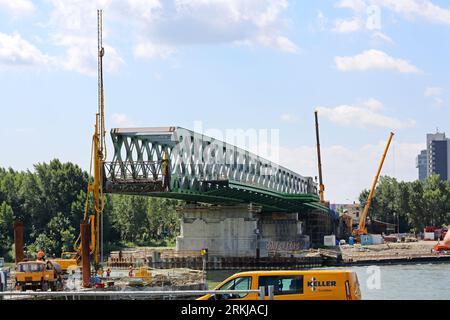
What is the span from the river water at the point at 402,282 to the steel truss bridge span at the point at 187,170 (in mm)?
11083

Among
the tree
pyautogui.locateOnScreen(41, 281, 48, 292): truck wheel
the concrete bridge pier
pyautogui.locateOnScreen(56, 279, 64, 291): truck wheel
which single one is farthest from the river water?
the tree

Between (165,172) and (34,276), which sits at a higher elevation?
(165,172)

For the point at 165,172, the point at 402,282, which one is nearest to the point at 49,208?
the point at 165,172

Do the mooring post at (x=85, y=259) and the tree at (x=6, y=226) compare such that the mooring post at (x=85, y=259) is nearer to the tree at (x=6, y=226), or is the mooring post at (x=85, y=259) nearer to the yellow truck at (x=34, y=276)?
the yellow truck at (x=34, y=276)

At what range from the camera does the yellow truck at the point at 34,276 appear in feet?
206

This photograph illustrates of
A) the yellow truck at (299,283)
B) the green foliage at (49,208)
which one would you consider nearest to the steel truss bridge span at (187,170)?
the green foliage at (49,208)

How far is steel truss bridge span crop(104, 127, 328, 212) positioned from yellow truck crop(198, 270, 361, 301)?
7024 cm

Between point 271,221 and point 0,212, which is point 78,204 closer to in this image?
point 0,212

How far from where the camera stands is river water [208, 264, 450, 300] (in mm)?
77625

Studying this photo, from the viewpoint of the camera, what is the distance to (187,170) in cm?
11656

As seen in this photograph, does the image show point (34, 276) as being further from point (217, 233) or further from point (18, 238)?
point (217, 233)

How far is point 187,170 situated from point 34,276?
178ft
